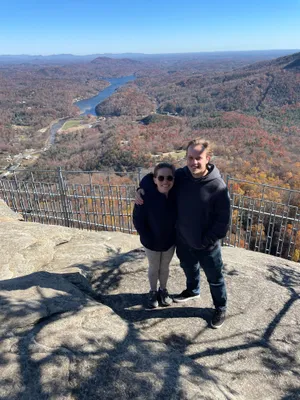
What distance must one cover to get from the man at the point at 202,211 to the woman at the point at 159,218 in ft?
0.26

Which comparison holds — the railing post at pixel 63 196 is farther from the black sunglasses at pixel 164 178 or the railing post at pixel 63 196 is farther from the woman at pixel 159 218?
the black sunglasses at pixel 164 178

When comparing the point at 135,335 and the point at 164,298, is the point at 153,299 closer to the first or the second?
the point at 164,298

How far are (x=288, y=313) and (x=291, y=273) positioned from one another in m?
1.23

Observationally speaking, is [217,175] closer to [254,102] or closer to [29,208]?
[29,208]

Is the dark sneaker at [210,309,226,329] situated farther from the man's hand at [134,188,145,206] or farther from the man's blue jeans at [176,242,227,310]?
the man's hand at [134,188,145,206]

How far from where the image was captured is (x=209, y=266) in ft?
10.2

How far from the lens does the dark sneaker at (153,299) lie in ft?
11.5

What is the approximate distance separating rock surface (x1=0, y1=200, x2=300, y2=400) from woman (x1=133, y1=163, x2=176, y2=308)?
73 cm

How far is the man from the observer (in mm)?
2707

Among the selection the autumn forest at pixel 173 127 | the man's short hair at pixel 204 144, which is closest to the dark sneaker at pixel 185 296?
the man's short hair at pixel 204 144

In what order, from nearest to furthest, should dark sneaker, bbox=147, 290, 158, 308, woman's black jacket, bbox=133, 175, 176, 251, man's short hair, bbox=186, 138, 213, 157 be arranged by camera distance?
man's short hair, bbox=186, 138, 213, 157, woman's black jacket, bbox=133, 175, 176, 251, dark sneaker, bbox=147, 290, 158, 308

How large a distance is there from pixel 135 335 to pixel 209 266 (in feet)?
3.15

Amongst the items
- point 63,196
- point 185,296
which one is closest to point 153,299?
point 185,296

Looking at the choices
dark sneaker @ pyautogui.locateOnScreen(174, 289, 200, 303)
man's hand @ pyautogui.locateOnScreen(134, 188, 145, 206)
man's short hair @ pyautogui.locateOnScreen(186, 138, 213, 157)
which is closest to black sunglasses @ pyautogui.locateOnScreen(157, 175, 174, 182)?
man's hand @ pyautogui.locateOnScreen(134, 188, 145, 206)
